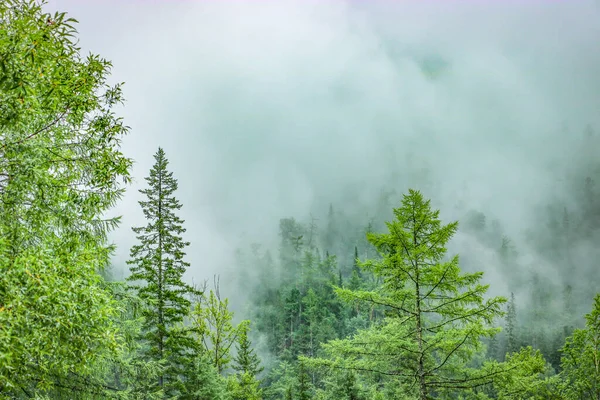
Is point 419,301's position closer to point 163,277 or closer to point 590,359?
point 590,359

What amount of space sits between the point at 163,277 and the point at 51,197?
11507mm

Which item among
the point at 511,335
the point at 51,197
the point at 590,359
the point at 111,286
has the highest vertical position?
the point at 51,197

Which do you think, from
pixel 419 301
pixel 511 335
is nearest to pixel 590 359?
pixel 419 301

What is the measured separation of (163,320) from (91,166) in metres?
11.6

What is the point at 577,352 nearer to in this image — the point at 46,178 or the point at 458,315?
the point at 458,315

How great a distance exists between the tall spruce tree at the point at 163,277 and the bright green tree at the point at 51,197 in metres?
9.75

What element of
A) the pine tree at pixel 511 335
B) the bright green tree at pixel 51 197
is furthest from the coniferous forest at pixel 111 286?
the pine tree at pixel 511 335

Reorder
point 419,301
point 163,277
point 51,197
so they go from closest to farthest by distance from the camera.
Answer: point 51,197
point 419,301
point 163,277

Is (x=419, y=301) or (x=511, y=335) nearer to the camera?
(x=419, y=301)

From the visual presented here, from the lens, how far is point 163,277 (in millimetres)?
15109

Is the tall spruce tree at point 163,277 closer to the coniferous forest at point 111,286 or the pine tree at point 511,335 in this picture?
the coniferous forest at point 111,286

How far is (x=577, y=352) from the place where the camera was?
49.2 ft

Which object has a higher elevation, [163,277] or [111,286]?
[163,277]

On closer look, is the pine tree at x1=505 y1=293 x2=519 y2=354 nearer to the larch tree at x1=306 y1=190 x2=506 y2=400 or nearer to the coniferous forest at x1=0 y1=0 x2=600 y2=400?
the coniferous forest at x1=0 y1=0 x2=600 y2=400
